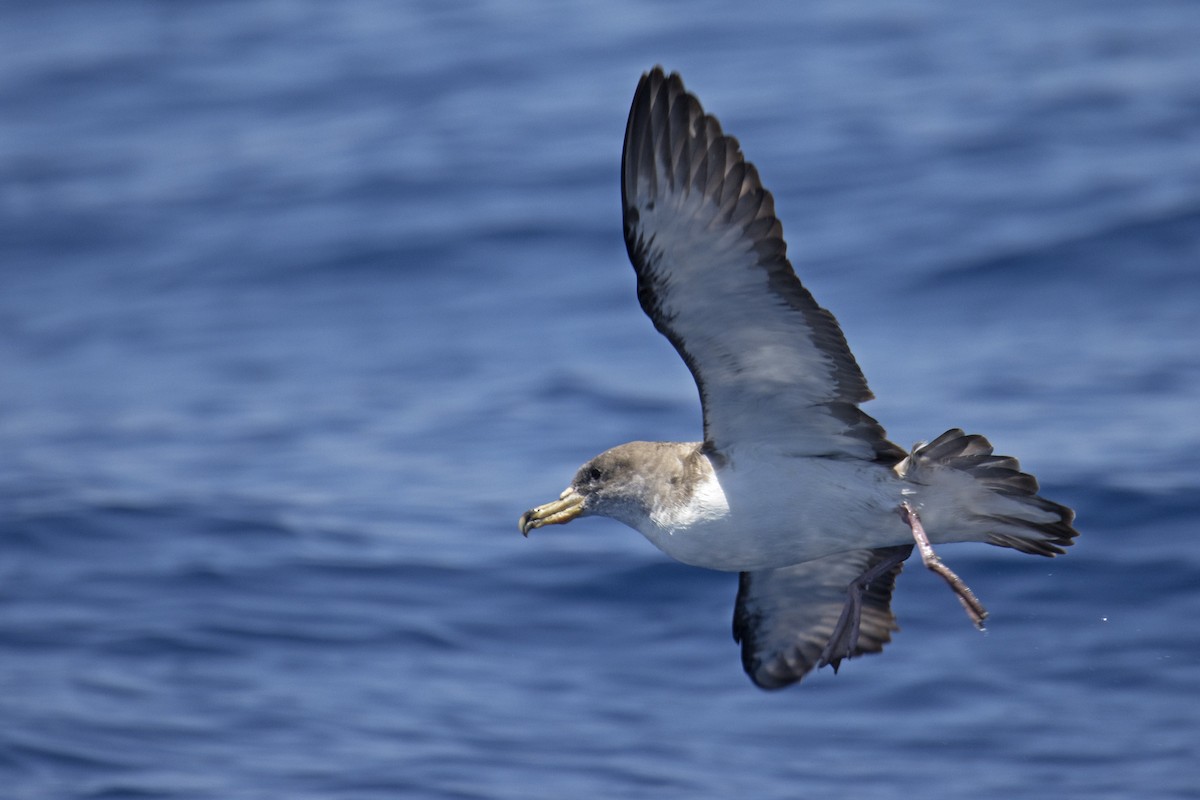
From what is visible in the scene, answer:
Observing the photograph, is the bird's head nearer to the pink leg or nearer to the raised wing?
the raised wing

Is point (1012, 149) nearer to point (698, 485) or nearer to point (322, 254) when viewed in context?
point (322, 254)

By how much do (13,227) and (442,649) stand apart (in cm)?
782

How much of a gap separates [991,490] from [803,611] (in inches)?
56.3

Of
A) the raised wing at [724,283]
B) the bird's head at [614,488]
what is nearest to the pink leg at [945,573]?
the raised wing at [724,283]

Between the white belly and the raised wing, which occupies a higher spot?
the raised wing

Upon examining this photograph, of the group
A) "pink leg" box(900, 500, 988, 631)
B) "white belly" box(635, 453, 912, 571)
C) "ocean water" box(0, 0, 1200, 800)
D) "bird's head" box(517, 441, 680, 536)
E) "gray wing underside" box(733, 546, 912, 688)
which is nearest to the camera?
"pink leg" box(900, 500, 988, 631)

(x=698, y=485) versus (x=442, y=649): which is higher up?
(x=698, y=485)

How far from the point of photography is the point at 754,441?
6.18 m

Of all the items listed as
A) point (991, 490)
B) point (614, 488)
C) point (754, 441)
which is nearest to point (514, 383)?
point (614, 488)

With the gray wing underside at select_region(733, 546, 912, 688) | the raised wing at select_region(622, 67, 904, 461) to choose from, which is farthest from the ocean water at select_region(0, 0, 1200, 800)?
the raised wing at select_region(622, 67, 904, 461)

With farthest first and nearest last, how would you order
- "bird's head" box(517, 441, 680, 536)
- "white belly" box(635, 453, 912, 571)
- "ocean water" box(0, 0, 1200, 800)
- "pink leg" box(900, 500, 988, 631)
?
"ocean water" box(0, 0, 1200, 800) → "bird's head" box(517, 441, 680, 536) → "white belly" box(635, 453, 912, 571) → "pink leg" box(900, 500, 988, 631)

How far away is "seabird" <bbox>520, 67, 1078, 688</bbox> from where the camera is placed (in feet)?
17.9

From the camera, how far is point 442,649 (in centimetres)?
865

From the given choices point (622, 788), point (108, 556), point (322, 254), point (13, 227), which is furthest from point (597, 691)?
point (13, 227)
